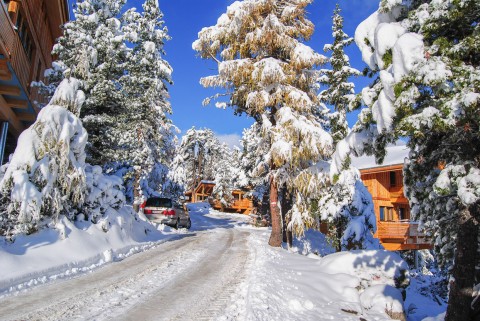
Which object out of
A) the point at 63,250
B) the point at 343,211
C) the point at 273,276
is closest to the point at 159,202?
the point at 343,211

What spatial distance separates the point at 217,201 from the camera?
58.0 m

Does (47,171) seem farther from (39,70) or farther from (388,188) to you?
(388,188)

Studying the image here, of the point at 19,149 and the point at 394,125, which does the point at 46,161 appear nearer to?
the point at 19,149

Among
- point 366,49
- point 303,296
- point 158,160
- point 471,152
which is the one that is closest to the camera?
point 471,152

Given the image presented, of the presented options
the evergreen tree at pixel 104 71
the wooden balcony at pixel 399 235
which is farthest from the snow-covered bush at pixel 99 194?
the wooden balcony at pixel 399 235

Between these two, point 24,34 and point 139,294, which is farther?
point 24,34

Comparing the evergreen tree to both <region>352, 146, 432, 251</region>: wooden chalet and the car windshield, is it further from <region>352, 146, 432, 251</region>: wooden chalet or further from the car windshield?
<region>352, 146, 432, 251</region>: wooden chalet

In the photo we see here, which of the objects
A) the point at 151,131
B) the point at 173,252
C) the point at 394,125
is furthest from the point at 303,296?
the point at 151,131

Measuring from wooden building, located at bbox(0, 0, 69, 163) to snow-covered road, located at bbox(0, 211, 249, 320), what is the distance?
6.98 meters

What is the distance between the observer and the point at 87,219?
39.7 ft

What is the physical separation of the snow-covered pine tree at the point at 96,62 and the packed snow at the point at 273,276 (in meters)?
4.23

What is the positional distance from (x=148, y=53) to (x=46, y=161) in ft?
45.2

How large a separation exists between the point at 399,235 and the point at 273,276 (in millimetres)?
17817

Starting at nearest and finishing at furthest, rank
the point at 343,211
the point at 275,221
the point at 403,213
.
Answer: the point at 275,221 → the point at 343,211 → the point at 403,213
